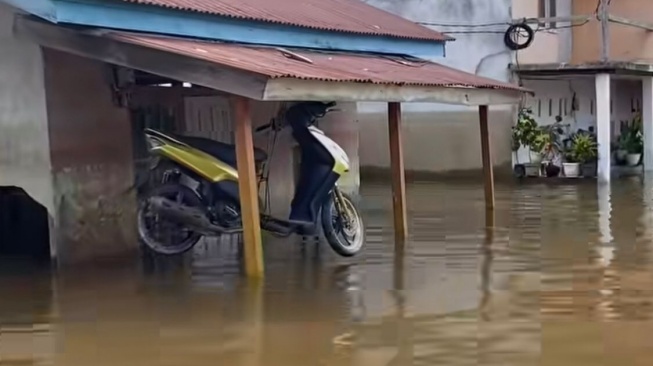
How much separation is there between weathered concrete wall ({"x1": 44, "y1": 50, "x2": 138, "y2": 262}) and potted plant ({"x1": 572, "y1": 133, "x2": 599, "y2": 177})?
12.1 m

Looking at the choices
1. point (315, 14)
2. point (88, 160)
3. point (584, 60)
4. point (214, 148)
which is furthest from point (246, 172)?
point (584, 60)

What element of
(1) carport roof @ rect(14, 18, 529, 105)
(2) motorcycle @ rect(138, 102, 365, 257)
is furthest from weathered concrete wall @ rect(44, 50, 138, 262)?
(1) carport roof @ rect(14, 18, 529, 105)

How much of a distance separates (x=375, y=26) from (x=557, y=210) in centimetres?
380

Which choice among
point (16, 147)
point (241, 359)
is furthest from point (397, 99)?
point (241, 359)

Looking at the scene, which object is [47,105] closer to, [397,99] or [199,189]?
[199,189]

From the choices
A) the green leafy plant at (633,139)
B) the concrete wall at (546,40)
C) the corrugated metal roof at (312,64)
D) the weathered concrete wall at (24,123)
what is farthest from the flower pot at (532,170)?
the weathered concrete wall at (24,123)

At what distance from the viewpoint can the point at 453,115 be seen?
20.0m

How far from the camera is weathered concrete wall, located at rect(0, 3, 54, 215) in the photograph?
359 inches

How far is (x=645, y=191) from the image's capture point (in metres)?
16.2

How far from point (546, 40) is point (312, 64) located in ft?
42.4

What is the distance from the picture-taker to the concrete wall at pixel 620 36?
2145 cm

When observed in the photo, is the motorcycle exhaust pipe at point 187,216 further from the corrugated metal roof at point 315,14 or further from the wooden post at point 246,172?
the corrugated metal roof at point 315,14

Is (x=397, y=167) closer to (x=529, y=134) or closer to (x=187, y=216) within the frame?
(x=187, y=216)

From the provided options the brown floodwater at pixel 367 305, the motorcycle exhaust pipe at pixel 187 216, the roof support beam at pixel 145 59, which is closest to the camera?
the brown floodwater at pixel 367 305
